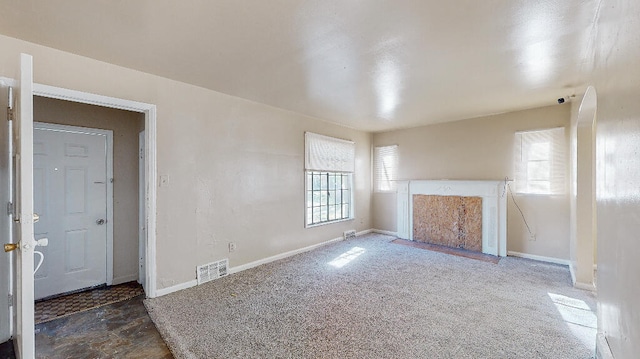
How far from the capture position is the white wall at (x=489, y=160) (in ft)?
13.3

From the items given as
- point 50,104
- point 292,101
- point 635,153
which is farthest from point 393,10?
point 50,104

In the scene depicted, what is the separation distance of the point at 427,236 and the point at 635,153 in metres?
4.42

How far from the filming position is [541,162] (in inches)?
164

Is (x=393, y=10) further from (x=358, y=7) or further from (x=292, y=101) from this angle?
(x=292, y=101)

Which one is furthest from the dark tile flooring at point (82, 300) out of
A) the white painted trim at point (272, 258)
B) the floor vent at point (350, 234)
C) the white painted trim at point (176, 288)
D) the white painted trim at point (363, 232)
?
the white painted trim at point (363, 232)

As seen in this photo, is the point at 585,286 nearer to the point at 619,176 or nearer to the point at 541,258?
the point at 541,258

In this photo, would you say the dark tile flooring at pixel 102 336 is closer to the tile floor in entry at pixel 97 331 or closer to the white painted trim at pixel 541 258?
the tile floor in entry at pixel 97 331

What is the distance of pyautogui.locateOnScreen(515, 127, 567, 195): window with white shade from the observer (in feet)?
13.1

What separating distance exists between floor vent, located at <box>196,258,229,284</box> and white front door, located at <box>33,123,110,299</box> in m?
1.21

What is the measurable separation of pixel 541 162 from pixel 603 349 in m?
3.33

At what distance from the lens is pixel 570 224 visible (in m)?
3.83

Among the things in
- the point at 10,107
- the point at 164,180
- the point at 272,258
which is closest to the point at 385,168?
the point at 272,258

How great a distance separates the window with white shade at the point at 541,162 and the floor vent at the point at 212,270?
15.3ft

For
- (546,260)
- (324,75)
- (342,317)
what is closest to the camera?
(342,317)
